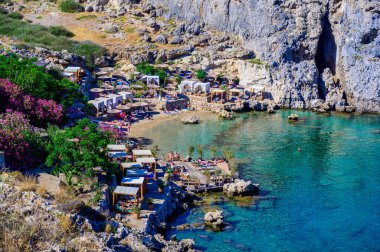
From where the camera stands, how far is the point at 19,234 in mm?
17703

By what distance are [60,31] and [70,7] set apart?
30.5 ft

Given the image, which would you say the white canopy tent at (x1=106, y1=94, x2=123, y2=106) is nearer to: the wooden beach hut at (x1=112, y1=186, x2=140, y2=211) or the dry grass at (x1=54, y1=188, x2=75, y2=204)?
the wooden beach hut at (x1=112, y1=186, x2=140, y2=211)

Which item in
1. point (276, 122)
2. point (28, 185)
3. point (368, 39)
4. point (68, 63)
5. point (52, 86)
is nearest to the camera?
point (28, 185)

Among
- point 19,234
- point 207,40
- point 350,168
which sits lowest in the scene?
point 350,168

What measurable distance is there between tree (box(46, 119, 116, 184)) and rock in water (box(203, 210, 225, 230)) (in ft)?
20.2

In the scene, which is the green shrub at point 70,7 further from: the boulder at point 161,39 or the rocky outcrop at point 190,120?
the rocky outcrop at point 190,120

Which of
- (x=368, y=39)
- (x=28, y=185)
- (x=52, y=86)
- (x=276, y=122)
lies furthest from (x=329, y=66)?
(x=28, y=185)

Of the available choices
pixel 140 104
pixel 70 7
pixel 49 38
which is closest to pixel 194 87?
pixel 140 104

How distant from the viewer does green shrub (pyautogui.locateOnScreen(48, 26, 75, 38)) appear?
71938 millimetres

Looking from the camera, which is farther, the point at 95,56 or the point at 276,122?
the point at 95,56

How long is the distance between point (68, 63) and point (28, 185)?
38.2 meters

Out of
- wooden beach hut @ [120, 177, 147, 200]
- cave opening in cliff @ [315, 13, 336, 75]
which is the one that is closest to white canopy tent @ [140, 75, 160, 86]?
cave opening in cliff @ [315, 13, 336, 75]

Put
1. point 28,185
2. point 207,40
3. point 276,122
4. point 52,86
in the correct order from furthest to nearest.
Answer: point 207,40, point 276,122, point 52,86, point 28,185

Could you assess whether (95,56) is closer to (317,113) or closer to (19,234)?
(317,113)
